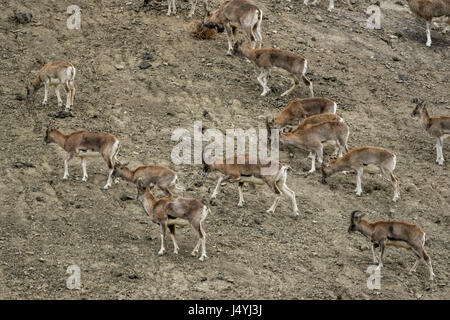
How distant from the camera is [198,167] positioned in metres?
24.0

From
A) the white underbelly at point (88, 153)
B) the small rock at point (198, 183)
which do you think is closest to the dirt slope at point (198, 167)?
the small rock at point (198, 183)

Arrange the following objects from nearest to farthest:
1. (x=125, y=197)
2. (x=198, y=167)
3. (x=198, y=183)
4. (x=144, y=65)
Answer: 1. (x=125, y=197)
2. (x=198, y=183)
3. (x=198, y=167)
4. (x=144, y=65)

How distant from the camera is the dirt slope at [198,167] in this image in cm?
1997

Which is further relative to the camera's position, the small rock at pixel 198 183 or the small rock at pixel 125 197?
the small rock at pixel 198 183

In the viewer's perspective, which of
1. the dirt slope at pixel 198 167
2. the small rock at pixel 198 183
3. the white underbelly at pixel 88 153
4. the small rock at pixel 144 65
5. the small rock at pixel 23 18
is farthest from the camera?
the small rock at pixel 23 18

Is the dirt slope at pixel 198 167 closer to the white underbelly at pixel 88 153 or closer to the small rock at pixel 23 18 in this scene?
the small rock at pixel 23 18

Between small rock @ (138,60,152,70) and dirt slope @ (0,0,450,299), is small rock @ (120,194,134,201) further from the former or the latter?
small rock @ (138,60,152,70)

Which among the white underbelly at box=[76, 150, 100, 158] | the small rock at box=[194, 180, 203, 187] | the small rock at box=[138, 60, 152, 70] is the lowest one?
the small rock at box=[194, 180, 203, 187]

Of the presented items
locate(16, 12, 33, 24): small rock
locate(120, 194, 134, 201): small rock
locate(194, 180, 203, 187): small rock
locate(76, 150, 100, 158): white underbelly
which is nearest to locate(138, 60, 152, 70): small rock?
locate(16, 12, 33, 24): small rock

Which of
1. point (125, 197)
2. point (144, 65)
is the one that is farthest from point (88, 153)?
point (144, 65)

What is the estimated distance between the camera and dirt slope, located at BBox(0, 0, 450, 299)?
786 inches

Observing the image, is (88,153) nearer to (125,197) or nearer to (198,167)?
(125,197)

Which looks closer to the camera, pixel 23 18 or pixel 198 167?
pixel 198 167

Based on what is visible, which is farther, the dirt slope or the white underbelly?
the white underbelly
